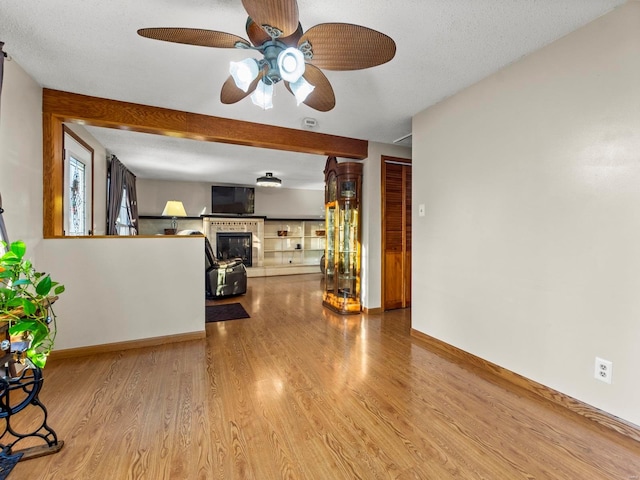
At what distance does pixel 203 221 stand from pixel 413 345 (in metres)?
5.72

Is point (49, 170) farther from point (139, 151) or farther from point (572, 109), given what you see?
point (572, 109)

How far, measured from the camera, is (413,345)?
295 centimetres

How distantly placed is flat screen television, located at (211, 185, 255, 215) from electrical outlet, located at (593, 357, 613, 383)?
22.2ft

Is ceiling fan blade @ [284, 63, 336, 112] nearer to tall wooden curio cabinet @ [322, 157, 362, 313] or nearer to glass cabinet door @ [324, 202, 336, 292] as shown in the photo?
tall wooden curio cabinet @ [322, 157, 362, 313]

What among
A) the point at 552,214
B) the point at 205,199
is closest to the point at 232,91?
the point at 552,214

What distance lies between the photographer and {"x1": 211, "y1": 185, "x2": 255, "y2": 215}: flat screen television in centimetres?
716

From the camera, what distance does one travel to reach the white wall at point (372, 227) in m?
4.00

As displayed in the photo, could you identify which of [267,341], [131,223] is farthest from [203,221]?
[267,341]

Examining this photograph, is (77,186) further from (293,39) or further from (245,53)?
(293,39)

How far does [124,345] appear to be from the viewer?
2.86 meters

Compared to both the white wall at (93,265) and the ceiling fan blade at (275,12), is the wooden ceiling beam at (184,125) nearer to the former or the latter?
the white wall at (93,265)

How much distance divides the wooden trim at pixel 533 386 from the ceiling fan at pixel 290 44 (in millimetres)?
2323

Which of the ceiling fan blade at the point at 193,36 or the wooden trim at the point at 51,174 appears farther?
the wooden trim at the point at 51,174

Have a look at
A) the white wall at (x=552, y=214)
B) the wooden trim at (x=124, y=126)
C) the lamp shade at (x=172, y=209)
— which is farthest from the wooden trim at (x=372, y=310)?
the lamp shade at (x=172, y=209)
